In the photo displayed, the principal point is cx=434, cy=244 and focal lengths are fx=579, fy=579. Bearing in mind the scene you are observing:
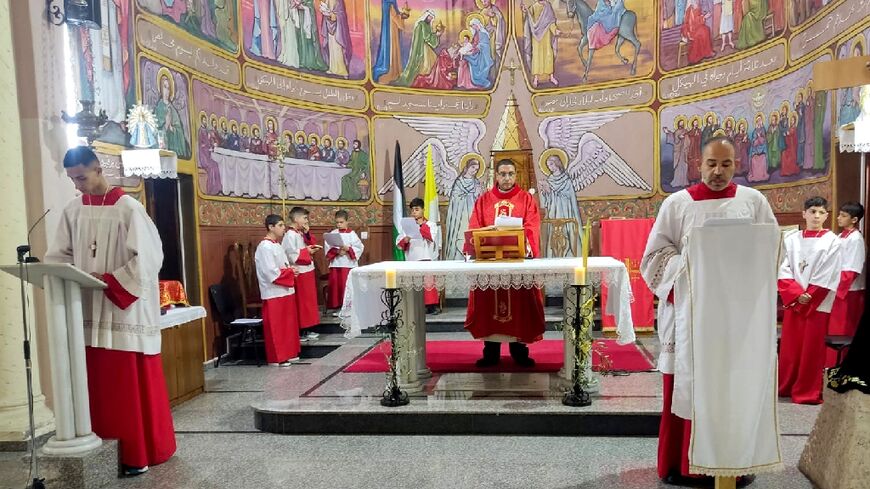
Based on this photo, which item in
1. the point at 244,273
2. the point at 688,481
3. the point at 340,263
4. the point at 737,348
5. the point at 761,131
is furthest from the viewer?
the point at 340,263

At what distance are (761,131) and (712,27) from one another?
2.14 meters

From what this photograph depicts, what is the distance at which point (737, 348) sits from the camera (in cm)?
274

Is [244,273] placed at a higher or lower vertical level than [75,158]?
lower

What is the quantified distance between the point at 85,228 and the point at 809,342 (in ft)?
19.1

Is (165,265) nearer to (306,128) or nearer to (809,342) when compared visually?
(306,128)

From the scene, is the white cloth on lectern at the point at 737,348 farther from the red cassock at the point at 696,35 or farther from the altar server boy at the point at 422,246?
the red cassock at the point at 696,35

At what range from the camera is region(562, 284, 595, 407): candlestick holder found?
4.55m

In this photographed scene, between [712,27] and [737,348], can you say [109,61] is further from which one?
[712,27]

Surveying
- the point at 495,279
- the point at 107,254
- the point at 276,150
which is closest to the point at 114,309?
the point at 107,254

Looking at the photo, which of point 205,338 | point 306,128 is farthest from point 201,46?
point 205,338

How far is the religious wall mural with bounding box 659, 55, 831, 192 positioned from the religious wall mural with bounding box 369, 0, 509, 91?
352cm

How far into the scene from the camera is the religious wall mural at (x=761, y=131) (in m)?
7.49

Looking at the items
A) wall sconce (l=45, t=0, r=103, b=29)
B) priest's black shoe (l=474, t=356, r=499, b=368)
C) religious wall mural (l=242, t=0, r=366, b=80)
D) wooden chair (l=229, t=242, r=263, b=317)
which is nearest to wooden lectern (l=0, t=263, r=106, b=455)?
wall sconce (l=45, t=0, r=103, b=29)

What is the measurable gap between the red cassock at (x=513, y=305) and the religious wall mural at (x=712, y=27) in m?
5.61
